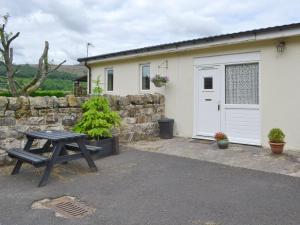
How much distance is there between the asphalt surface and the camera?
3.40 metres

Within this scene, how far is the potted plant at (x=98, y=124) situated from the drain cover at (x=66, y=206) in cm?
275

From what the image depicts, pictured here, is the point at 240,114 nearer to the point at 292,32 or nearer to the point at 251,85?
the point at 251,85

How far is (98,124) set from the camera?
22.5 feet

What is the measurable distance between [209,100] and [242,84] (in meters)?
1.08

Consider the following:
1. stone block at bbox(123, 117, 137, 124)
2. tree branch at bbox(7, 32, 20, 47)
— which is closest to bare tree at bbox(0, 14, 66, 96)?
tree branch at bbox(7, 32, 20, 47)

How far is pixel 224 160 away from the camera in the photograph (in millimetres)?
6363

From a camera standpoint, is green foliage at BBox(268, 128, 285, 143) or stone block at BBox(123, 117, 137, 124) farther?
stone block at BBox(123, 117, 137, 124)

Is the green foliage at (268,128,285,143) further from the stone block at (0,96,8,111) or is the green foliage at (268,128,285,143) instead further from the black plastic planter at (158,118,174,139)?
the stone block at (0,96,8,111)

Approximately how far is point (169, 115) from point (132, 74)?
7.46 feet

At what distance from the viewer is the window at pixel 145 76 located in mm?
10445

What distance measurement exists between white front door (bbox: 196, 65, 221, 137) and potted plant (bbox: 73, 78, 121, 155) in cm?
288

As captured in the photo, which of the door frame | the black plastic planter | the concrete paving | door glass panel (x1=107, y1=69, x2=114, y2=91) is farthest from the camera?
door glass panel (x1=107, y1=69, x2=114, y2=91)

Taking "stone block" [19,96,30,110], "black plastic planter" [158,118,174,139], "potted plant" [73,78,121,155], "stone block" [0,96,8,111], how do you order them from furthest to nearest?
"black plastic planter" [158,118,174,139] < "potted plant" [73,78,121,155] < "stone block" [19,96,30,110] < "stone block" [0,96,8,111]

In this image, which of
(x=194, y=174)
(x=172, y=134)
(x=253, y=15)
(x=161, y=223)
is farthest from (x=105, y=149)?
(x=253, y=15)
